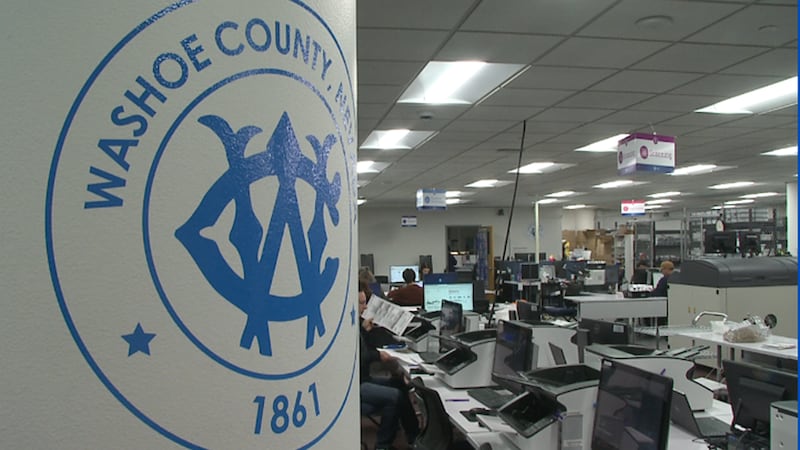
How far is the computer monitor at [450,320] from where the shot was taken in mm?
5664

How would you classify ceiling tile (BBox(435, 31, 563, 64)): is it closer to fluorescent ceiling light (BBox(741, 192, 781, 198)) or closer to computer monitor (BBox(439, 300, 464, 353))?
computer monitor (BBox(439, 300, 464, 353))

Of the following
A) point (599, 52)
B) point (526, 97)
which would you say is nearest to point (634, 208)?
point (526, 97)

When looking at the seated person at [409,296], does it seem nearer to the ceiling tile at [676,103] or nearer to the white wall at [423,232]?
the ceiling tile at [676,103]

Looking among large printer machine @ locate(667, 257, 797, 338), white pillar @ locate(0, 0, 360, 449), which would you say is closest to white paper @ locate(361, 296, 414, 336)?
white pillar @ locate(0, 0, 360, 449)

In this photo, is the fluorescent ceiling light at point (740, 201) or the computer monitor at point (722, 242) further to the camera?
the fluorescent ceiling light at point (740, 201)

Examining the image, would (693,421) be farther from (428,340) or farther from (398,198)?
(398,198)

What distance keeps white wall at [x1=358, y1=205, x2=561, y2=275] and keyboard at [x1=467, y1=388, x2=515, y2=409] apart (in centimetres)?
1546

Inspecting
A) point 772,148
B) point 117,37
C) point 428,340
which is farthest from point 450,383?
point 772,148

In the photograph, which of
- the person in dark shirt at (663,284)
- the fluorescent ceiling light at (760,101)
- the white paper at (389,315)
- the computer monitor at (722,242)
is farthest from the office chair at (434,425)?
the person in dark shirt at (663,284)

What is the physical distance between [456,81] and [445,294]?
289cm

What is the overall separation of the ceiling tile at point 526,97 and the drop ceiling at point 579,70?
0.06 ft

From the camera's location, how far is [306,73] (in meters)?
1.05

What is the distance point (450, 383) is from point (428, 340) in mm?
1678

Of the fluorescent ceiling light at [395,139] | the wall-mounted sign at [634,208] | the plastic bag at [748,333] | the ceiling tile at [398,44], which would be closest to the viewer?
the ceiling tile at [398,44]
